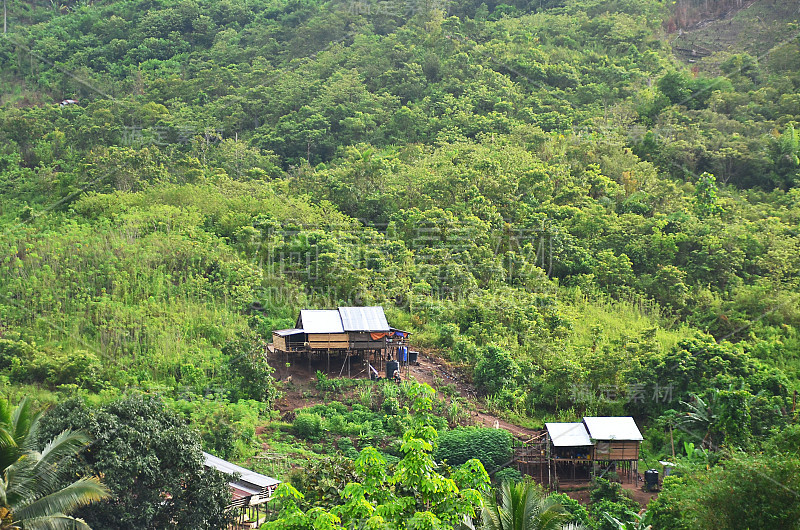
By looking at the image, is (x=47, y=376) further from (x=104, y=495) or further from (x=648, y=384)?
(x=648, y=384)

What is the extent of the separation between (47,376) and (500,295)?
12.9m

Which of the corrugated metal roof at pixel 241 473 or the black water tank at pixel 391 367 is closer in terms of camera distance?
the corrugated metal roof at pixel 241 473

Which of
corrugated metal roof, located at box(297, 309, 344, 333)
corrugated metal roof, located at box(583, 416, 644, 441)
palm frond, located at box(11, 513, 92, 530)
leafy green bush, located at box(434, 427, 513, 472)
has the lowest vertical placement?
leafy green bush, located at box(434, 427, 513, 472)

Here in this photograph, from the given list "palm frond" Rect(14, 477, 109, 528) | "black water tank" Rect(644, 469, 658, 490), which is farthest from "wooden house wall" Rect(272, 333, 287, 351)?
"black water tank" Rect(644, 469, 658, 490)

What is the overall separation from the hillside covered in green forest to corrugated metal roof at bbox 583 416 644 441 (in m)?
1.26

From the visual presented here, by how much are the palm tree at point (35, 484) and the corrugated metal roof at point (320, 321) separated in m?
8.50

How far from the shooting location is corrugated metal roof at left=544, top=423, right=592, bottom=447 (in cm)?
1858

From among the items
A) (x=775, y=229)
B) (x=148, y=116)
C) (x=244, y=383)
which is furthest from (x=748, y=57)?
(x=244, y=383)

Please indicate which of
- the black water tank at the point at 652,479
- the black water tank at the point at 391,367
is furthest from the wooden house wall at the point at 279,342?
the black water tank at the point at 652,479

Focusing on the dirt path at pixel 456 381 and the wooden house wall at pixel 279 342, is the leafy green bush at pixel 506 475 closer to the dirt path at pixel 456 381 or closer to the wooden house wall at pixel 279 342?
the dirt path at pixel 456 381

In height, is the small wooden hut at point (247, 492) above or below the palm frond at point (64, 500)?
below

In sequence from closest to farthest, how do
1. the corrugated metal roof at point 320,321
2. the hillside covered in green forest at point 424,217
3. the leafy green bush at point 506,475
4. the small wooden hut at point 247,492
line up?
1. the small wooden hut at point 247,492
2. the leafy green bush at point 506,475
3. the hillside covered in green forest at point 424,217
4. the corrugated metal roof at point 320,321

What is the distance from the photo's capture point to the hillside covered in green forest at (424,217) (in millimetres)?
19328

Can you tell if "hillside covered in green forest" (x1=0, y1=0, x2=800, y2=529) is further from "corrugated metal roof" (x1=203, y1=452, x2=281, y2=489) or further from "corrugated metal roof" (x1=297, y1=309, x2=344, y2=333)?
"corrugated metal roof" (x1=297, y1=309, x2=344, y2=333)
